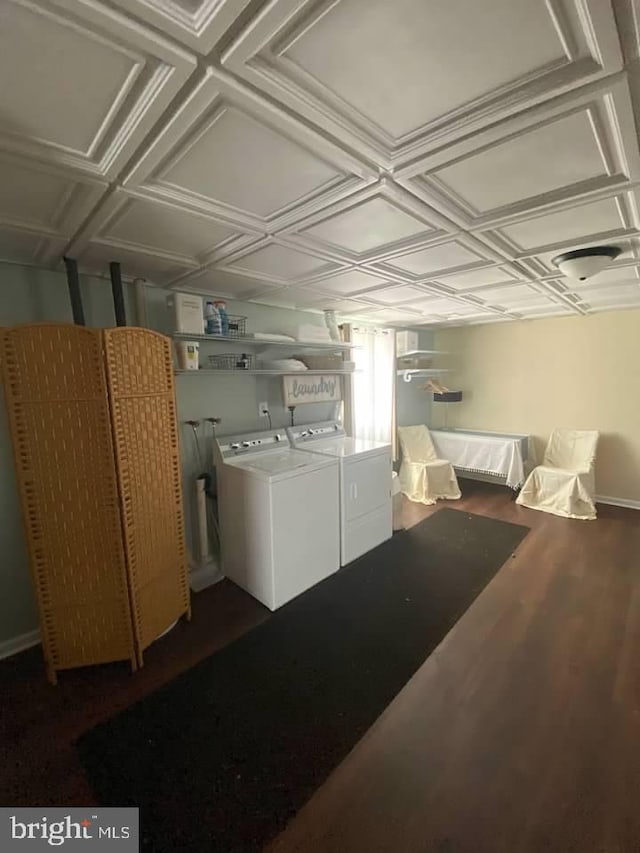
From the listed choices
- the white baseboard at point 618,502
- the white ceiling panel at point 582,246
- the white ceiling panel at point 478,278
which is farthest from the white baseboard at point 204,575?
the white baseboard at point 618,502

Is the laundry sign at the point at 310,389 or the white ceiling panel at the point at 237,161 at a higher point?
the white ceiling panel at the point at 237,161

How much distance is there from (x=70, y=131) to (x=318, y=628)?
8.26 feet

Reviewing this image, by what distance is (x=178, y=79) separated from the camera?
0.88 meters

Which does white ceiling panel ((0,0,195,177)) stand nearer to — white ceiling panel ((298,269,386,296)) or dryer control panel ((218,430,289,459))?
white ceiling panel ((298,269,386,296))

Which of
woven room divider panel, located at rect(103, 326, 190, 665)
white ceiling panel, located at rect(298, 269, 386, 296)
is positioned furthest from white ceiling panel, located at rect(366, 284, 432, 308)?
woven room divider panel, located at rect(103, 326, 190, 665)

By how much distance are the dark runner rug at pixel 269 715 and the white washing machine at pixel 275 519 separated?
201mm

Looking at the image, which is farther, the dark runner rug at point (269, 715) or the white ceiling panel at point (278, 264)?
the white ceiling panel at point (278, 264)

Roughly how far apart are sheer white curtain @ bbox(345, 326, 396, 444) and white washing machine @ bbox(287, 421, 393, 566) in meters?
0.99

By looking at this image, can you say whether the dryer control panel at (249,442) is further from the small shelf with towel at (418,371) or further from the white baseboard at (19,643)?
the small shelf with towel at (418,371)

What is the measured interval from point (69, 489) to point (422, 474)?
366cm

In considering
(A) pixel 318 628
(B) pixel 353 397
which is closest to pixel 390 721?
(A) pixel 318 628

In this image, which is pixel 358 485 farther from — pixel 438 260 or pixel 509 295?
pixel 509 295

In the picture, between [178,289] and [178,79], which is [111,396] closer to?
[178,289]

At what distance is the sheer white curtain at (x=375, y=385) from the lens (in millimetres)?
4430
